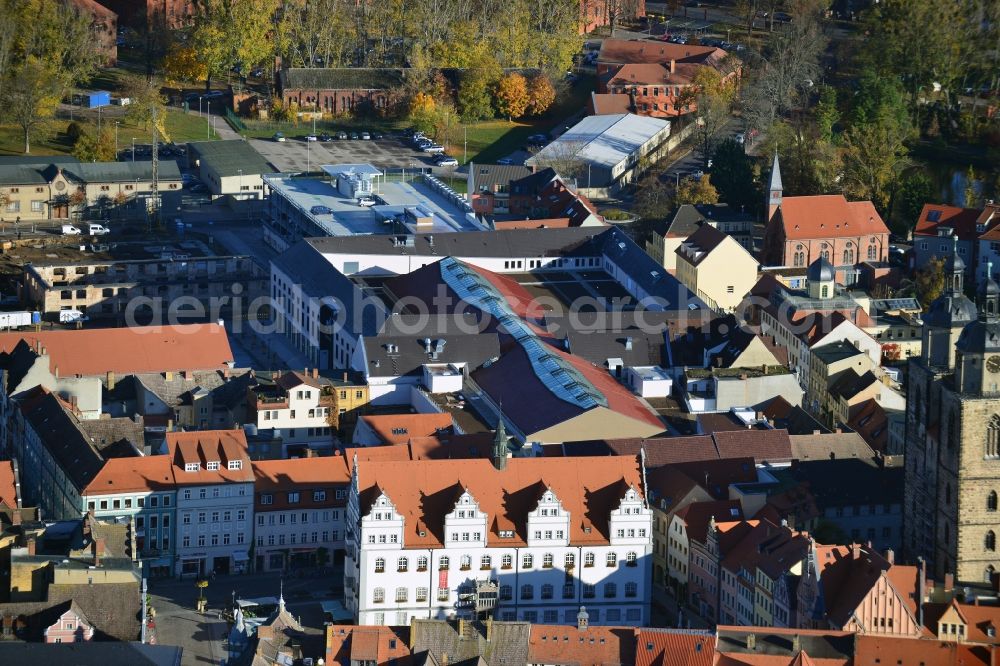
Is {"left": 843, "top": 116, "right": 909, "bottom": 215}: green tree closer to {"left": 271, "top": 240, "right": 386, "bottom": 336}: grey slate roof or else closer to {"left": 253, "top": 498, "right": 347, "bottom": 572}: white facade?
{"left": 271, "top": 240, "right": 386, "bottom": 336}: grey slate roof

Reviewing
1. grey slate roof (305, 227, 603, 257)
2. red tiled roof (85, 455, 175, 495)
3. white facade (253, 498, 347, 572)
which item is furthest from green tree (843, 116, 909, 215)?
red tiled roof (85, 455, 175, 495)

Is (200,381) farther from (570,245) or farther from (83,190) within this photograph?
(83,190)

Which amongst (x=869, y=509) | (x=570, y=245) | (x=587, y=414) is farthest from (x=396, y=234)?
(x=869, y=509)

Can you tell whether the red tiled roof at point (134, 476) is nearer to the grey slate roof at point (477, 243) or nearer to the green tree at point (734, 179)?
the grey slate roof at point (477, 243)

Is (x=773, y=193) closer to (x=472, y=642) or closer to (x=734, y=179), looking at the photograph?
(x=734, y=179)

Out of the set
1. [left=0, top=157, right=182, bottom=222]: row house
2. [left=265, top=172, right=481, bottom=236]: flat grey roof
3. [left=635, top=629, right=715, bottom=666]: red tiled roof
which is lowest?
[left=0, top=157, right=182, bottom=222]: row house
